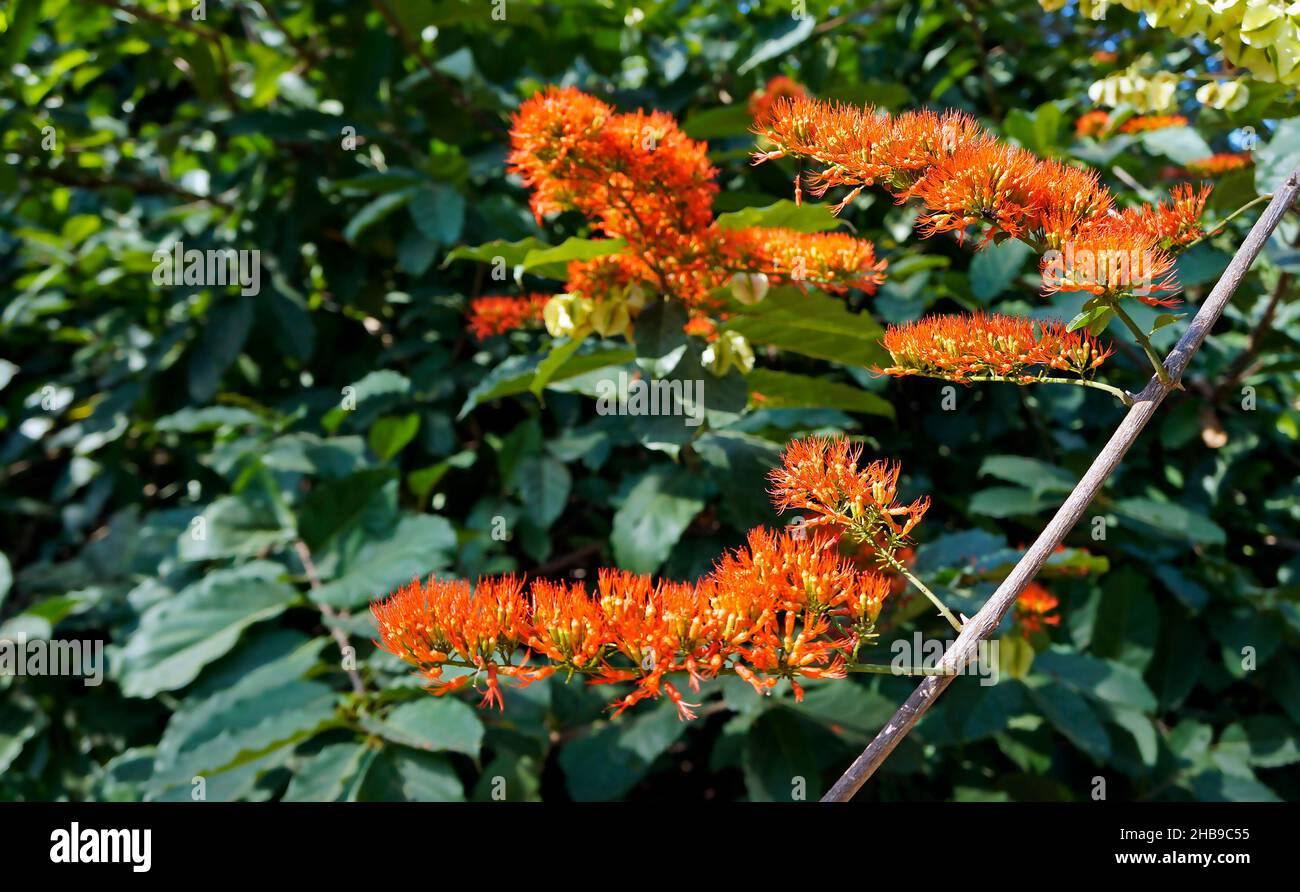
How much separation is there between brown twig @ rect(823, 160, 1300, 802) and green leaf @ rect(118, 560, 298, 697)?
4.26 feet

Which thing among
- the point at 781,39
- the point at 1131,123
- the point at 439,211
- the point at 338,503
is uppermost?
the point at 781,39

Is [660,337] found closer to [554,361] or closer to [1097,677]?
[554,361]

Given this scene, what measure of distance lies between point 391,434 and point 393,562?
44 cm

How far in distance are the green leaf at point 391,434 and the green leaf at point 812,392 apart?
90cm

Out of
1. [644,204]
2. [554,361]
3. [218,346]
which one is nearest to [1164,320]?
[644,204]

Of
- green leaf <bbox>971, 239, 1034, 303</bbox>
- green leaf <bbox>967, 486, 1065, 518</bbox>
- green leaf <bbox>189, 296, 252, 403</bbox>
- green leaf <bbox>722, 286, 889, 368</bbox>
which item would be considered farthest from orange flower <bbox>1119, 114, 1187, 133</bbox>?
green leaf <bbox>189, 296, 252, 403</bbox>

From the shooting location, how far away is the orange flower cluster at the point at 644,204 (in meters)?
1.11

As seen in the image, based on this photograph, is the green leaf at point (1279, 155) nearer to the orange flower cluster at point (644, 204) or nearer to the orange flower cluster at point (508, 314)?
the orange flower cluster at point (644, 204)

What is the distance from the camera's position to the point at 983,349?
808 mm

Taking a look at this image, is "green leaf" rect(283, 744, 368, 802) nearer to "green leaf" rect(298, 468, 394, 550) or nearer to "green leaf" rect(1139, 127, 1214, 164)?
"green leaf" rect(298, 468, 394, 550)

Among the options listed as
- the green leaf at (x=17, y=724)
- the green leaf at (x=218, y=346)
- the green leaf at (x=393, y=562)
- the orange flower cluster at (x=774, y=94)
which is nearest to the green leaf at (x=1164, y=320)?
the orange flower cluster at (x=774, y=94)

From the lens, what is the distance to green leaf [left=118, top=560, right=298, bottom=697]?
5.65 feet

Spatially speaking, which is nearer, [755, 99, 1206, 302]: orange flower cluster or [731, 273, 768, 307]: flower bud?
[755, 99, 1206, 302]: orange flower cluster
